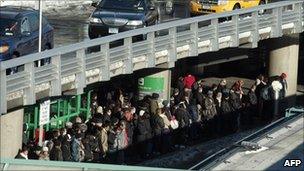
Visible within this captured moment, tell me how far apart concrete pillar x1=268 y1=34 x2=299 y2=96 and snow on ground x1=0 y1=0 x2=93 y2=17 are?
8.42 metres

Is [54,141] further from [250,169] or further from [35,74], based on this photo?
[250,169]

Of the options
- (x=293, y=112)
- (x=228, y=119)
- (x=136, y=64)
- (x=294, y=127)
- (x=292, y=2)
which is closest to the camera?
(x=294, y=127)

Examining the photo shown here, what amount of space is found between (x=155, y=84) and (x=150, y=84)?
0.49 ft

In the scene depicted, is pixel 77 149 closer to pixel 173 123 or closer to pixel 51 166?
pixel 173 123

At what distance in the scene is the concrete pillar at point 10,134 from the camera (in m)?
19.0

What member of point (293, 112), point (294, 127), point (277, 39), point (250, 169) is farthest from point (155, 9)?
point (250, 169)

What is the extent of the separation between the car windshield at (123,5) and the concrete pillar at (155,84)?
442 centimetres

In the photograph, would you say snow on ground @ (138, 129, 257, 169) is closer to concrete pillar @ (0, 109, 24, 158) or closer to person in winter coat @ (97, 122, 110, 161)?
person in winter coat @ (97, 122, 110, 161)

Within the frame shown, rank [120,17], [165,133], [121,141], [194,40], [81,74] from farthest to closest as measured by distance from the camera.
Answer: [120,17] < [194,40] < [165,133] < [121,141] < [81,74]

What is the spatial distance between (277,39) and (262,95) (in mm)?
4993

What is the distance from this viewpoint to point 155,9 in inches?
1228

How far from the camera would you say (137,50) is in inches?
922

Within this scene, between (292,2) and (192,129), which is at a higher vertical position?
(292,2)

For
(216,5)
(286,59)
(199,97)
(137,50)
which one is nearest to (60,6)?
(216,5)
